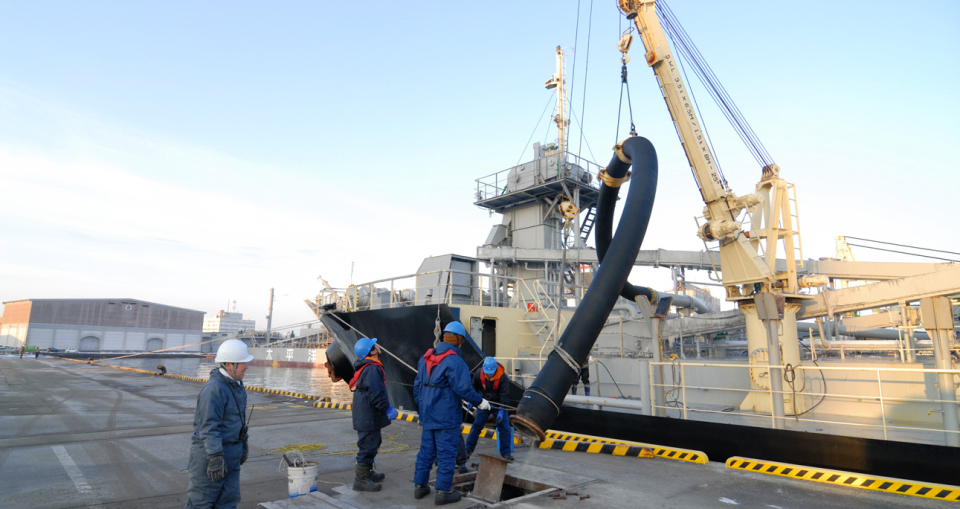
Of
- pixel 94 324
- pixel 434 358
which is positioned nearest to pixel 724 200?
pixel 434 358

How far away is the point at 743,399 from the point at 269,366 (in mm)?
46751

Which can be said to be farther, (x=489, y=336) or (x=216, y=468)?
(x=489, y=336)

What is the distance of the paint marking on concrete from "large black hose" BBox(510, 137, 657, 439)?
4.76 meters

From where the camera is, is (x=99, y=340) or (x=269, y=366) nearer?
(x=269, y=366)

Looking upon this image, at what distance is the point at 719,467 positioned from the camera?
682 centimetres

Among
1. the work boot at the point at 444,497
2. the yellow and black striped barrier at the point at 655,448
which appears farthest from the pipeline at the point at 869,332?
the work boot at the point at 444,497

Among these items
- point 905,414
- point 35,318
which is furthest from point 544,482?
point 35,318

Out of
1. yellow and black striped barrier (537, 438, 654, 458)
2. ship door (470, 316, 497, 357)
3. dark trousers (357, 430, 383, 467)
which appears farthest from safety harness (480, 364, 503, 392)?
ship door (470, 316, 497, 357)

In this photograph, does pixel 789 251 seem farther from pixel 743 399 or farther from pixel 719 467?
pixel 719 467

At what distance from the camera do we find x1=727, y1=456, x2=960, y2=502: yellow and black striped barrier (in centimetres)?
530

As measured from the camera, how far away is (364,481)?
5523 millimetres

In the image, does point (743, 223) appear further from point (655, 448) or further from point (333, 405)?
point (333, 405)

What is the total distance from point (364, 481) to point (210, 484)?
6.89 ft

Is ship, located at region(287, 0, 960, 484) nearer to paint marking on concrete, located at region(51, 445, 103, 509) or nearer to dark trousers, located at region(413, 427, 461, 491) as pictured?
dark trousers, located at region(413, 427, 461, 491)
